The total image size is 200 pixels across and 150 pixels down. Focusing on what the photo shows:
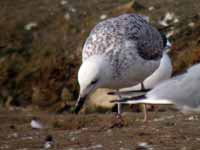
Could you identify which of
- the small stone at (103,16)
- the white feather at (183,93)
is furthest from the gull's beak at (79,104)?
the small stone at (103,16)

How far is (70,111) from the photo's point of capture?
10531 millimetres

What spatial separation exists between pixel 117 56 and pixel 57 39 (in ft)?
14.2

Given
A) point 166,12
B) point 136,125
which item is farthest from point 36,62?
point 136,125

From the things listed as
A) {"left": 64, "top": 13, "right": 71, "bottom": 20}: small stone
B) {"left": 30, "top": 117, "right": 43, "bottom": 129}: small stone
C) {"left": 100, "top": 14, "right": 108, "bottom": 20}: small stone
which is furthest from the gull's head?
{"left": 64, "top": 13, "right": 71, "bottom": 20}: small stone

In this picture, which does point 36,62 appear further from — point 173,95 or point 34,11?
point 173,95

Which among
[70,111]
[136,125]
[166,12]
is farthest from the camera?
[166,12]

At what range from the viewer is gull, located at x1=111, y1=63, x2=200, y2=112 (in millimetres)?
6395

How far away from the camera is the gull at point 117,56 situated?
24.6ft

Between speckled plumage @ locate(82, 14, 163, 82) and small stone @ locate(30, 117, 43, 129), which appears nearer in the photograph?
speckled plumage @ locate(82, 14, 163, 82)

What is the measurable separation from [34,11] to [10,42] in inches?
35.6

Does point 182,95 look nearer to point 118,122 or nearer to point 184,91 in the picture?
point 184,91

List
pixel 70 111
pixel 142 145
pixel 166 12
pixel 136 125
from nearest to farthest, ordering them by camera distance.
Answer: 1. pixel 142 145
2. pixel 136 125
3. pixel 70 111
4. pixel 166 12

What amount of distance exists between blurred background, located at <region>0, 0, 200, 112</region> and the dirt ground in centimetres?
198

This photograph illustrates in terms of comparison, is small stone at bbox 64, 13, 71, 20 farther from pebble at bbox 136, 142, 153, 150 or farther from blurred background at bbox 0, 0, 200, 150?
pebble at bbox 136, 142, 153, 150
